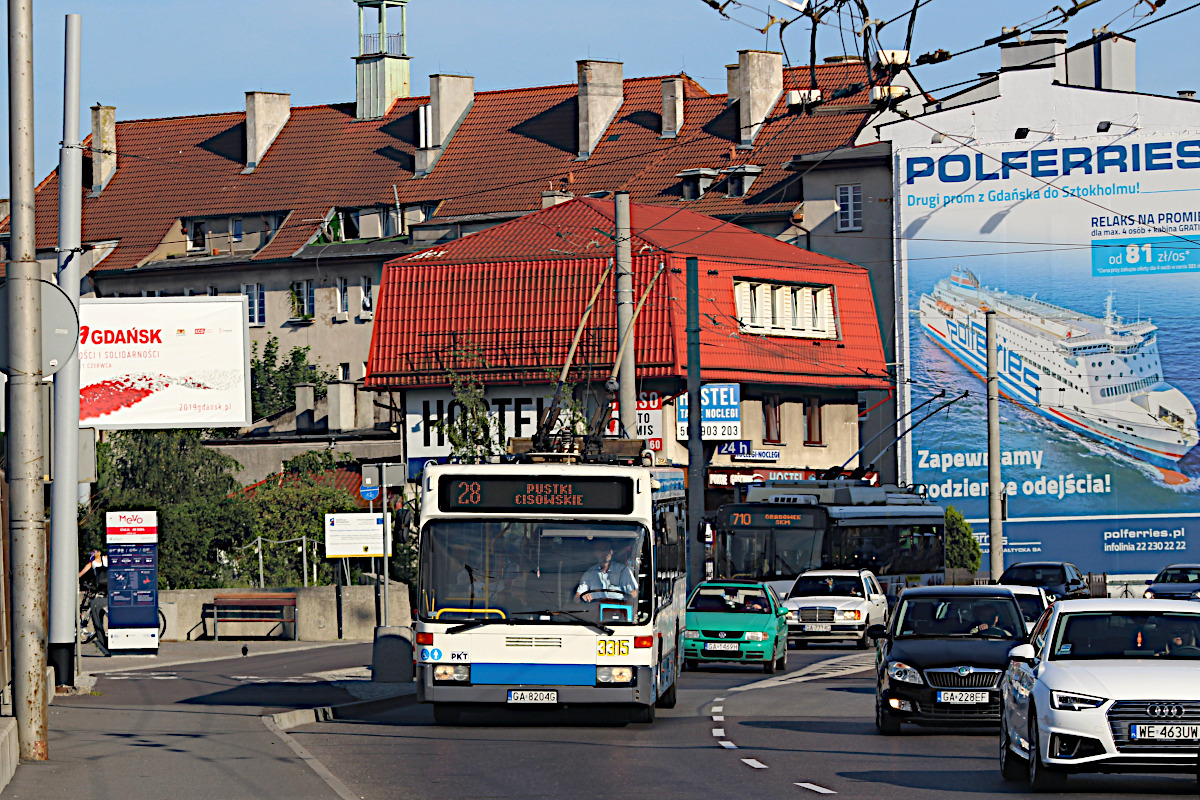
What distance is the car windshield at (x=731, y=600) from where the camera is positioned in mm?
32625

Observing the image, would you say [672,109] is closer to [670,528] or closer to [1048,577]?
[1048,577]

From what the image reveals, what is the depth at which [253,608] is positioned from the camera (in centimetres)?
4188

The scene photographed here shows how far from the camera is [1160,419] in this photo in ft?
230

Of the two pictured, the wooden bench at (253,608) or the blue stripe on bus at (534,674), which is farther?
the wooden bench at (253,608)

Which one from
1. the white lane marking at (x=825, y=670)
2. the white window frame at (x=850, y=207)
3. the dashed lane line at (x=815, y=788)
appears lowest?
the white lane marking at (x=825, y=670)

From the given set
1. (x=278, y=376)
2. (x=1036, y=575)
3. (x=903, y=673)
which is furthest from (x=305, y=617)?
(x=278, y=376)

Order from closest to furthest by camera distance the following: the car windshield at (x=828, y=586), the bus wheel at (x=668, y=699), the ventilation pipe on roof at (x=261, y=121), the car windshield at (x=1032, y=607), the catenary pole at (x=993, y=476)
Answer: the bus wheel at (x=668, y=699) → the car windshield at (x=1032, y=607) → the car windshield at (x=828, y=586) → the catenary pole at (x=993, y=476) → the ventilation pipe on roof at (x=261, y=121)

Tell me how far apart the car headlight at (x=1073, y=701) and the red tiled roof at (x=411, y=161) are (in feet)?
218

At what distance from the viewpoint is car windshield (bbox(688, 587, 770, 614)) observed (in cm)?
3262

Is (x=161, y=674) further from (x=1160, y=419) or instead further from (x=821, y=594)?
(x=1160, y=419)

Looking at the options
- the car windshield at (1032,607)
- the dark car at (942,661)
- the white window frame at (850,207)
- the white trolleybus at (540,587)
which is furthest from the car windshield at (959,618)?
the white window frame at (850,207)

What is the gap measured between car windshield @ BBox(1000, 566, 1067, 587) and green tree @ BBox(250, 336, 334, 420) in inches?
1496

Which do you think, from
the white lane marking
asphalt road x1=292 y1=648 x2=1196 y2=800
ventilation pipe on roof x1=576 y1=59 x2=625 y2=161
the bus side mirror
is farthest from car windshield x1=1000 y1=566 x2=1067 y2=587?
ventilation pipe on roof x1=576 y1=59 x2=625 y2=161

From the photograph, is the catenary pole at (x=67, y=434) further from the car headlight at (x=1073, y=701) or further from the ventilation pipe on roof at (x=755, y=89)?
the ventilation pipe on roof at (x=755, y=89)
